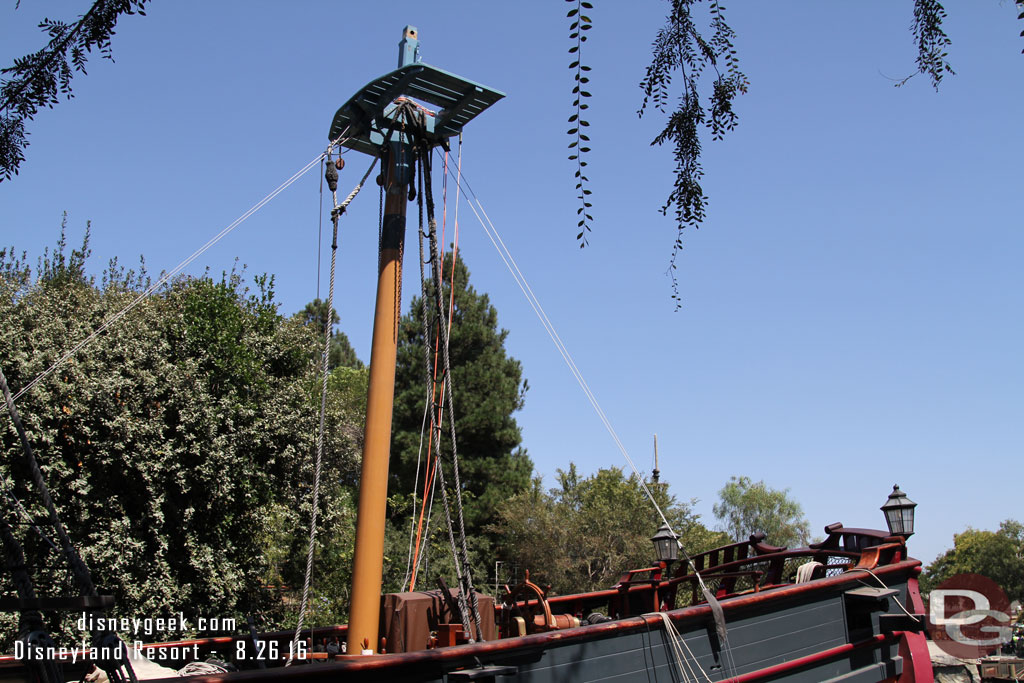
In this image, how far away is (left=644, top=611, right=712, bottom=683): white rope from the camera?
20.2 ft

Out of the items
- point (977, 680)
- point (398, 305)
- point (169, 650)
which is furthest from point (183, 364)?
point (977, 680)

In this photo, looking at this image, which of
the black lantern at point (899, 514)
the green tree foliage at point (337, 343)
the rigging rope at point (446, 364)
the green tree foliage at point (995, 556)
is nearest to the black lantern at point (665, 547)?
the black lantern at point (899, 514)

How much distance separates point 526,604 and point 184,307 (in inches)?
492

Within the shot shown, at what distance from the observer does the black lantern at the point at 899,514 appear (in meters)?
8.44

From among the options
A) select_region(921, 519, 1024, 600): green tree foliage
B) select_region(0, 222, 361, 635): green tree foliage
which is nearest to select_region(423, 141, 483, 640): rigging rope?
select_region(0, 222, 361, 635): green tree foliage

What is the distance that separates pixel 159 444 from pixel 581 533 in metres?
12.5

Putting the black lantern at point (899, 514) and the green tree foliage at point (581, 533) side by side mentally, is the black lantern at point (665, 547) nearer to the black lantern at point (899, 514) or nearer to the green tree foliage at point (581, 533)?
the black lantern at point (899, 514)

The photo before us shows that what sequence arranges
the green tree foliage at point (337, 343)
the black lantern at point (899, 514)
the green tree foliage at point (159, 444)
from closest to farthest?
the black lantern at point (899, 514) < the green tree foliage at point (159, 444) < the green tree foliage at point (337, 343)

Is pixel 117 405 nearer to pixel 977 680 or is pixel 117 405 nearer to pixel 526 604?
pixel 526 604

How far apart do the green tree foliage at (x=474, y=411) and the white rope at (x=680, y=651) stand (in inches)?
703

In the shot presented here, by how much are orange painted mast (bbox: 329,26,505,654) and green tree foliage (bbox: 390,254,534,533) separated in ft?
52.7

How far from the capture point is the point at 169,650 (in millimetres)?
8117

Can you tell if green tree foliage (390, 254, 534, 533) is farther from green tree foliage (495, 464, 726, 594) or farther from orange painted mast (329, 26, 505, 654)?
orange painted mast (329, 26, 505, 654)

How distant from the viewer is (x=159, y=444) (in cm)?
1334
